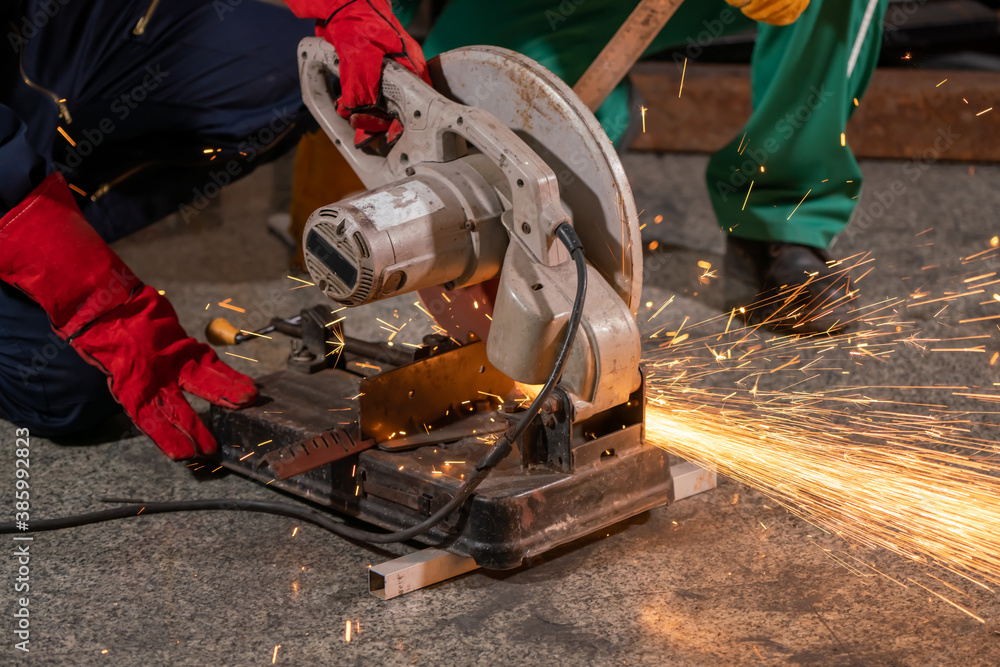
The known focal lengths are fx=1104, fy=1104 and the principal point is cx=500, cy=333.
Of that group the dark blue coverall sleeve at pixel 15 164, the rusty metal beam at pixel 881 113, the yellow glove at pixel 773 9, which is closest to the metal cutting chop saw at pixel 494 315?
the dark blue coverall sleeve at pixel 15 164

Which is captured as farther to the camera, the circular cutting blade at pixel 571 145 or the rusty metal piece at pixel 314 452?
the rusty metal piece at pixel 314 452

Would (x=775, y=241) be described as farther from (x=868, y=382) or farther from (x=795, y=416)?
(x=795, y=416)

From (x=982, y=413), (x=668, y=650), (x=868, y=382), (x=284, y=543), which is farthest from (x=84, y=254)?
(x=982, y=413)

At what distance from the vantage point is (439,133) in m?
→ 2.28

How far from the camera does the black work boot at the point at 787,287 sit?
3.39m

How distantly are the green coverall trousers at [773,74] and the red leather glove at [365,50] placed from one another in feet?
4.07

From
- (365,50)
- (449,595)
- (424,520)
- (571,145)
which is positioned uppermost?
(365,50)

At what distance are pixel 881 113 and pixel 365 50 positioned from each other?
350cm

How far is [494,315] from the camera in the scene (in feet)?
7.21

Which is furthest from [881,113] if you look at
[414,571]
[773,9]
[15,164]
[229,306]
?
[15,164]

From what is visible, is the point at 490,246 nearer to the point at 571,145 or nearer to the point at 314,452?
the point at 571,145

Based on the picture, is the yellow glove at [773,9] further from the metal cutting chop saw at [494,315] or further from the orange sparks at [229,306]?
the orange sparks at [229,306]

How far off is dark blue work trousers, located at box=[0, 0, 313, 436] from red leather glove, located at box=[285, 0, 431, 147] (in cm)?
75

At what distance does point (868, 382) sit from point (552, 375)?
141 cm
